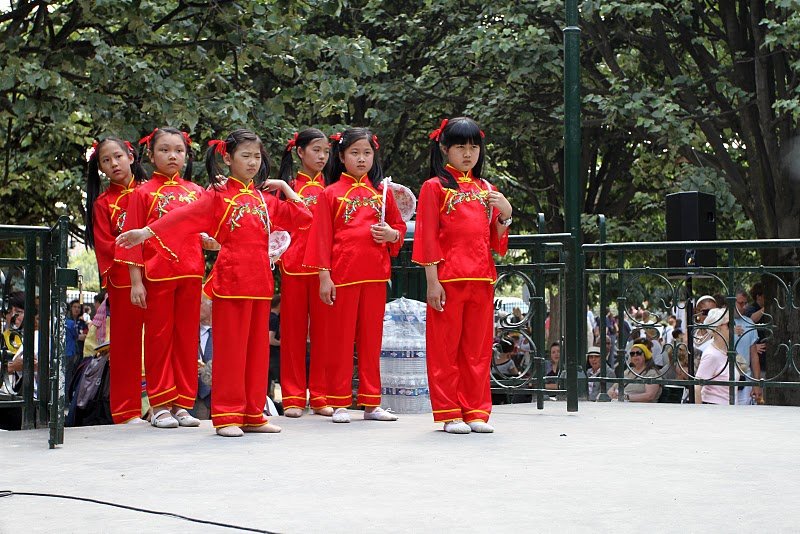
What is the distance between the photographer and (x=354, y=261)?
7902mm

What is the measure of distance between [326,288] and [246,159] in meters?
1.06

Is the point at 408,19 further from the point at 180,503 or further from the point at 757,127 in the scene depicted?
the point at 180,503

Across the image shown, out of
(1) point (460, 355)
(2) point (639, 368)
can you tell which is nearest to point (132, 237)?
(1) point (460, 355)

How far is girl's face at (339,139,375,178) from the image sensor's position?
796 centimetres

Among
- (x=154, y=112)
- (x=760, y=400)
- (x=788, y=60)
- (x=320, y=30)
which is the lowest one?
(x=760, y=400)

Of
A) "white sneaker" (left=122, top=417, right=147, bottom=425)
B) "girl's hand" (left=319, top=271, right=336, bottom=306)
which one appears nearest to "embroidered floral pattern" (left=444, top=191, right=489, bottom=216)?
"girl's hand" (left=319, top=271, right=336, bottom=306)

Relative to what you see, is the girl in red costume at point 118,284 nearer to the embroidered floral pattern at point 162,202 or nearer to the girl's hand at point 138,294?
the embroidered floral pattern at point 162,202

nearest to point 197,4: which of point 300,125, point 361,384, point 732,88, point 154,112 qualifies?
point 154,112

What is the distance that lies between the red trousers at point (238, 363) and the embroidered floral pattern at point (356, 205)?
923 mm

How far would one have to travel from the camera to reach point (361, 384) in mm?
8094

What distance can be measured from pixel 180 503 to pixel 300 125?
13.3 meters

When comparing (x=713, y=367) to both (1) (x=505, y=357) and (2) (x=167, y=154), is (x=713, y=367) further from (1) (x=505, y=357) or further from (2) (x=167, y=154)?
(2) (x=167, y=154)

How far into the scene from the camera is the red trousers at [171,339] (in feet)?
25.0

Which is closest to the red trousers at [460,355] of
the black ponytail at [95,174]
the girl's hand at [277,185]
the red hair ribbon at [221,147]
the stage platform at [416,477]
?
the stage platform at [416,477]
